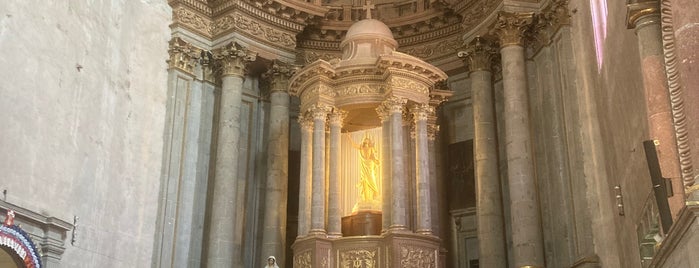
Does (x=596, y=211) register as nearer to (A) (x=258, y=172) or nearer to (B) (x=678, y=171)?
(B) (x=678, y=171)

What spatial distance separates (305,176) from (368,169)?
1527mm

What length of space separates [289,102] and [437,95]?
410 centimetres

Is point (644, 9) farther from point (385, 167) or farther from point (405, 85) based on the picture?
point (385, 167)

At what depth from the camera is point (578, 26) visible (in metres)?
15.9

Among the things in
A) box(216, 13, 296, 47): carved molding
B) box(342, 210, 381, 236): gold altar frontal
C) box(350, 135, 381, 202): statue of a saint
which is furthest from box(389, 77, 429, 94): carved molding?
box(216, 13, 296, 47): carved molding

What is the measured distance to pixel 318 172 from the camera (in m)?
17.3

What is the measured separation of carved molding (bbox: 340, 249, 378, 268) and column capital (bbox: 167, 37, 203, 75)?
6143 millimetres

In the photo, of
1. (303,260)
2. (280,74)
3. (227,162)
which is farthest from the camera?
(280,74)

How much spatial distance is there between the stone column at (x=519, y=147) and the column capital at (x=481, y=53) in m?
0.88

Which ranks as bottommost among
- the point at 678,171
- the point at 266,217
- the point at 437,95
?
the point at 678,171

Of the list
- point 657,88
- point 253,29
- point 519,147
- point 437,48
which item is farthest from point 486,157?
point 657,88

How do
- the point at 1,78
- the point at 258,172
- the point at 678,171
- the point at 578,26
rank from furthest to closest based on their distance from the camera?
the point at 258,172 → the point at 578,26 → the point at 1,78 → the point at 678,171

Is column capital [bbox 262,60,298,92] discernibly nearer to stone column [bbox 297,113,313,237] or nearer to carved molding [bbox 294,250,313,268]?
stone column [bbox 297,113,313,237]

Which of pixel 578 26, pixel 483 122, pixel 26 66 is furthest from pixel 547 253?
pixel 26 66
